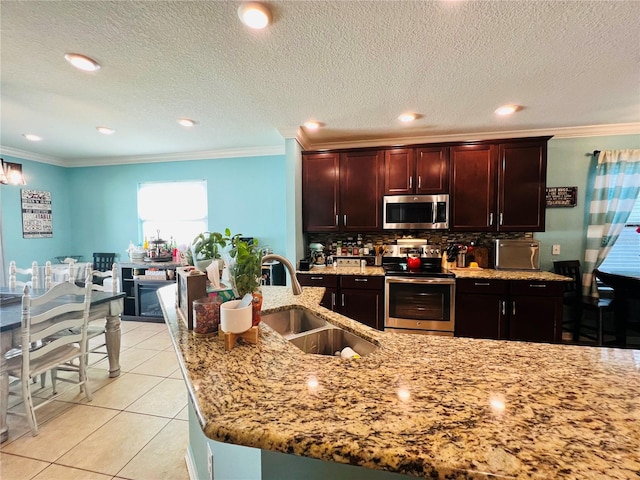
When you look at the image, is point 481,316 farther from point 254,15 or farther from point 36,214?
point 36,214

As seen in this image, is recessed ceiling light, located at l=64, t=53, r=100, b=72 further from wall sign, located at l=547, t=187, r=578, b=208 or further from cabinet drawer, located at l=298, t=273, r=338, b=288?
wall sign, located at l=547, t=187, r=578, b=208

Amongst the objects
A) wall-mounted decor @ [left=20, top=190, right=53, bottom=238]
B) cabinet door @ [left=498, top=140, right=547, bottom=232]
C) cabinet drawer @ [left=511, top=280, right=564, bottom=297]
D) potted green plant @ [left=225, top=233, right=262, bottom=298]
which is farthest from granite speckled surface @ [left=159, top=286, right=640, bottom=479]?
wall-mounted decor @ [left=20, top=190, right=53, bottom=238]

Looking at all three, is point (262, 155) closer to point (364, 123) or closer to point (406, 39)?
point (364, 123)

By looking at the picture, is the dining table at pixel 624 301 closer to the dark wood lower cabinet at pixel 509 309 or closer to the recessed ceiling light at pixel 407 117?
the dark wood lower cabinet at pixel 509 309

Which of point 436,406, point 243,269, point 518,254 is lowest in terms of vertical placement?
point 436,406

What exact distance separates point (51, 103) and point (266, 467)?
11.5 ft

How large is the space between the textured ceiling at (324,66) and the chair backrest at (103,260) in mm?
2117

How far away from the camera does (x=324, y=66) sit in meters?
2.01

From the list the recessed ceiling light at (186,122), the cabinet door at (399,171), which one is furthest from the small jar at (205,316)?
the cabinet door at (399,171)

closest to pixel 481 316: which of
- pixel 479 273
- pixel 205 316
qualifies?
pixel 479 273

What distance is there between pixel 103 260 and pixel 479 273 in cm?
569

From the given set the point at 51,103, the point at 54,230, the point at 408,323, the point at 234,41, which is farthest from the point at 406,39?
the point at 54,230

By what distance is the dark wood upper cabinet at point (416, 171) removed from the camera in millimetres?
3400

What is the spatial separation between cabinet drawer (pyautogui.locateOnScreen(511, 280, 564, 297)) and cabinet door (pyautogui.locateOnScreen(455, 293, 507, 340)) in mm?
174
